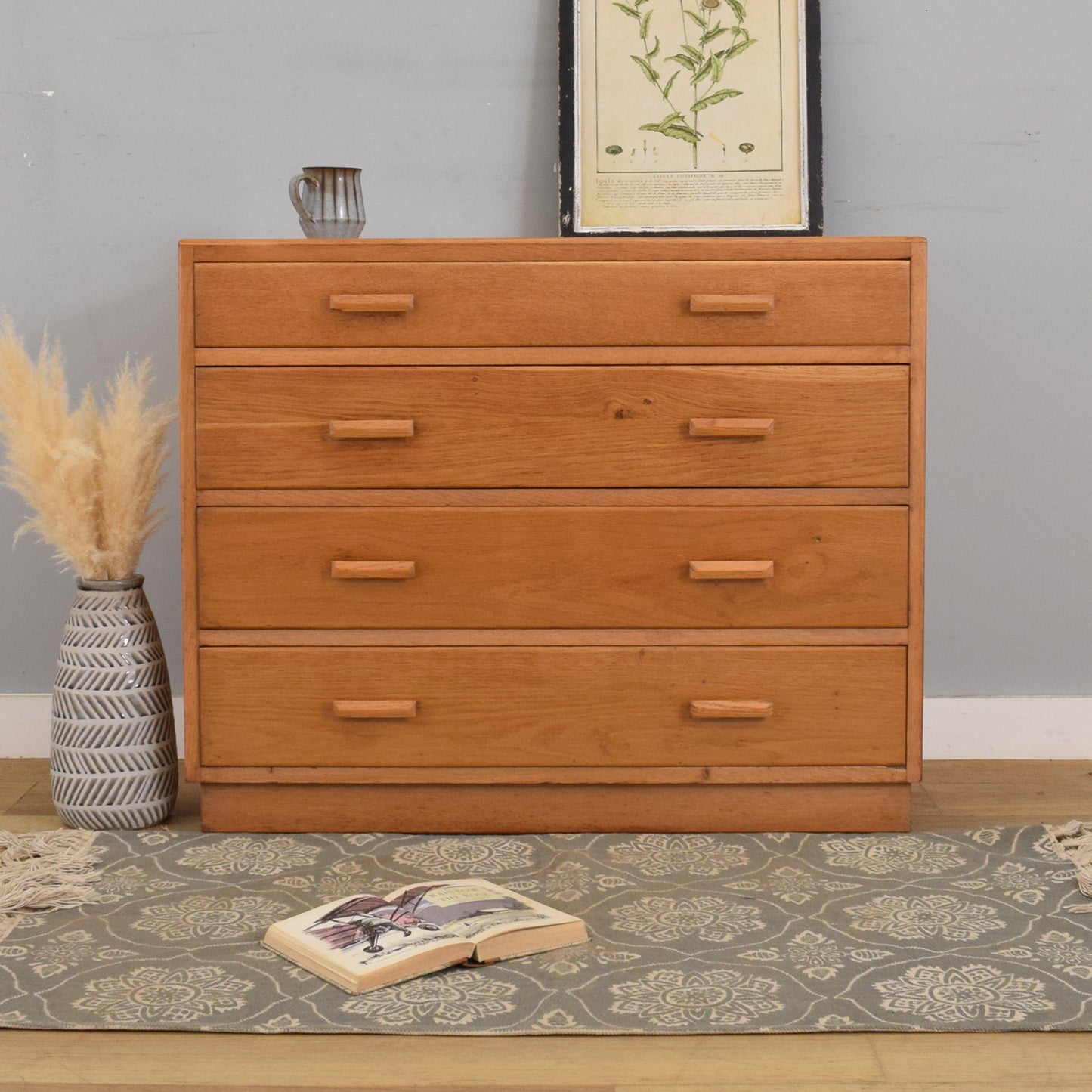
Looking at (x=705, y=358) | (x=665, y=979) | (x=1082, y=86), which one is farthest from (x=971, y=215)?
(x=665, y=979)

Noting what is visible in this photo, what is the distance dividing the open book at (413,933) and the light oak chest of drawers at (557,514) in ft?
1.13

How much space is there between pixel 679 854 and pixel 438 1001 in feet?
1.81

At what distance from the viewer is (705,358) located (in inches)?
74.3

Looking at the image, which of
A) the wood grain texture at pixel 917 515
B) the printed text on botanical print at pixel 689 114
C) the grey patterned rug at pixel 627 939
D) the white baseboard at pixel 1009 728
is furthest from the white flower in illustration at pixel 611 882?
the printed text on botanical print at pixel 689 114

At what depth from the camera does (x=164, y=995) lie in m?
1.42

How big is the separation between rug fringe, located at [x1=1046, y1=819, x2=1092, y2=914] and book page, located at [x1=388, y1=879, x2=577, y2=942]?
706 millimetres

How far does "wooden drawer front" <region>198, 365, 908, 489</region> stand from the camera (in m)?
1.89

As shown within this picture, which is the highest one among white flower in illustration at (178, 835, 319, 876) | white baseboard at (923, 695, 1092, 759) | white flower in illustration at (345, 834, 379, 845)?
white baseboard at (923, 695, 1092, 759)

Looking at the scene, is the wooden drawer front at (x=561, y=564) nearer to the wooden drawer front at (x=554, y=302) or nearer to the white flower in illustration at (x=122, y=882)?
the wooden drawer front at (x=554, y=302)

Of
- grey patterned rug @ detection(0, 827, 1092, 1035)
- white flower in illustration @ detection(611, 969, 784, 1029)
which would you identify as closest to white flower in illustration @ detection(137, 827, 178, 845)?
grey patterned rug @ detection(0, 827, 1092, 1035)

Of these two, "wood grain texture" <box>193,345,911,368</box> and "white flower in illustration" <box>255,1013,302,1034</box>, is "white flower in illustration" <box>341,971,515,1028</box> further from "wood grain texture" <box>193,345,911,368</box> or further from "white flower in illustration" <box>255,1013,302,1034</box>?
"wood grain texture" <box>193,345,911,368</box>

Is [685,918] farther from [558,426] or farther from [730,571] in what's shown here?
[558,426]

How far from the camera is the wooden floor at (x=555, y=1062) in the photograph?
49.6 inches

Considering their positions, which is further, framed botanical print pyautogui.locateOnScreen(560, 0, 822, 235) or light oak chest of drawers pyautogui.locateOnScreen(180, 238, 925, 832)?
framed botanical print pyautogui.locateOnScreen(560, 0, 822, 235)
